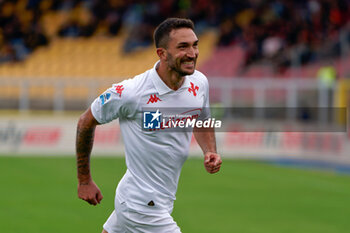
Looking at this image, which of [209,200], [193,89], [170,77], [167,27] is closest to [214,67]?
[209,200]

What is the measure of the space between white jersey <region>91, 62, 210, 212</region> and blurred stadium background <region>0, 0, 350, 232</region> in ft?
43.6

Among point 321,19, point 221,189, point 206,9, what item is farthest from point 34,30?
point 221,189

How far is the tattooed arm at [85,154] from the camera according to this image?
4.46m

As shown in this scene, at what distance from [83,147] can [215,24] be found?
941 inches

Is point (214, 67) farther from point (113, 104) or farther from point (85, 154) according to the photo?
point (113, 104)

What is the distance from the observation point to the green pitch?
30.4 ft

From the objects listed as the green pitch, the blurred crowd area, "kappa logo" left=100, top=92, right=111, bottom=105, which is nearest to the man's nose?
"kappa logo" left=100, top=92, right=111, bottom=105

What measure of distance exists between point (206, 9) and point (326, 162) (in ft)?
39.3

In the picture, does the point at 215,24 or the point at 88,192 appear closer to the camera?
the point at 88,192

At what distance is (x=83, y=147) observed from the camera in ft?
14.8

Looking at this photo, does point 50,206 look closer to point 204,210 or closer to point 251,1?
point 204,210

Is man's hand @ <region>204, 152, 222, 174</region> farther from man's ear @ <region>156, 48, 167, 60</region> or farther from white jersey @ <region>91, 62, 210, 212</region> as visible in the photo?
man's ear @ <region>156, 48, 167, 60</region>

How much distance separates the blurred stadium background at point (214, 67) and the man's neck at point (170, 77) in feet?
43.8

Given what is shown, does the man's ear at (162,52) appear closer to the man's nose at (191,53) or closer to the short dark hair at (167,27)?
the short dark hair at (167,27)
